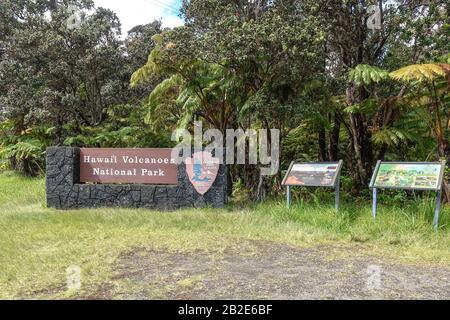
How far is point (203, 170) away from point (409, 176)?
11.0 feet

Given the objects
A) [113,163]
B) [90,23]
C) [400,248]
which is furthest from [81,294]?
[90,23]

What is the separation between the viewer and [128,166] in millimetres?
8250

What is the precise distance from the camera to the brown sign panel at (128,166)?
8070mm

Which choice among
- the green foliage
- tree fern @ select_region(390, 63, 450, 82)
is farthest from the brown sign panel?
the green foliage

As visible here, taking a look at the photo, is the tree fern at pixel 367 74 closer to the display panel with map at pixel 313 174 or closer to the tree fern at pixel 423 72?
the tree fern at pixel 423 72

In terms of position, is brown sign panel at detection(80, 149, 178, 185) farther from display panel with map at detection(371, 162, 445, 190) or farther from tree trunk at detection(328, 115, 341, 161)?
tree trunk at detection(328, 115, 341, 161)

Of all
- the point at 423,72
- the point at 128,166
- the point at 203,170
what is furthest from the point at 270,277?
the point at 128,166

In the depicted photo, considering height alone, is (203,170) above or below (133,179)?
above

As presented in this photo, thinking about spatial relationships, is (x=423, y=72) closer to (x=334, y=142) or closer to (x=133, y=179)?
(x=334, y=142)

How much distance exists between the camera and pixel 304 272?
14.8 ft

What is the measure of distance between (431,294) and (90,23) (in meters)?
11.2
